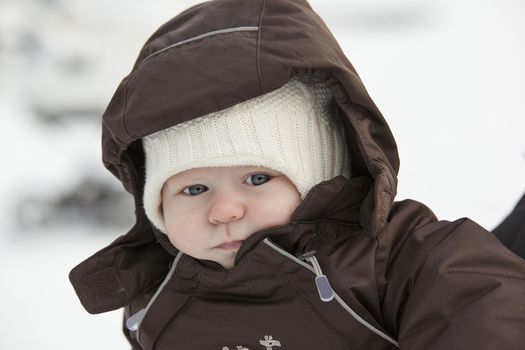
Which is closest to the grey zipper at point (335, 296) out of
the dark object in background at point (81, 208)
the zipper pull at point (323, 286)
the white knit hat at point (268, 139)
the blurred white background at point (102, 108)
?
the zipper pull at point (323, 286)

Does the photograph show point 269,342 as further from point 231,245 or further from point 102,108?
point 102,108

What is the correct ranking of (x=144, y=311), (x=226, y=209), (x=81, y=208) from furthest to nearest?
1. (x=81, y=208)
2. (x=144, y=311)
3. (x=226, y=209)

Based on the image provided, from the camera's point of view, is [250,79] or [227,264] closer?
[250,79]

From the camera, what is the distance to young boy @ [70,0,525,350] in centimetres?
99

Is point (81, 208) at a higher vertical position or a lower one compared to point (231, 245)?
lower

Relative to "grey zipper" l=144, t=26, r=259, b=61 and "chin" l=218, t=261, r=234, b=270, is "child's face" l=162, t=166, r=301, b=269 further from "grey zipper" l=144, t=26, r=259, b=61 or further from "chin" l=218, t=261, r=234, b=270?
"grey zipper" l=144, t=26, r=259, b=61

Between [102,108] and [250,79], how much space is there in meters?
1.53

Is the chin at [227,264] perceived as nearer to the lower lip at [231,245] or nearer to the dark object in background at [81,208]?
the lower lip at [231,245]

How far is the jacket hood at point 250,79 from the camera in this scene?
100 centimetres

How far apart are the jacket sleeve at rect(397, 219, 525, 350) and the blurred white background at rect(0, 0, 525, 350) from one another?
0.82 meters

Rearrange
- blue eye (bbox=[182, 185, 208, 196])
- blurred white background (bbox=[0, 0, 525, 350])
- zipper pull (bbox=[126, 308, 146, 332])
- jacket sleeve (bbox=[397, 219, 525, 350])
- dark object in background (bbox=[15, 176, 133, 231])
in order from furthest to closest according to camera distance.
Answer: dark object in background (bbox=[15, 176, 133, 231]) < blurred white background (bbox=[0, 0, 525, 350]) < zipper pull (bbox=[126, 308, 146, 332]) < blue eye (bbox=[182, 185, 208, 196]) < jacket sleeve (bbox=[397, 219, 525, 350])

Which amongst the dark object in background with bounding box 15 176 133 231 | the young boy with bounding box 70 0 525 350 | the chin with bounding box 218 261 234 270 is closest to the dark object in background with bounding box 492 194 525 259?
the young boy with bounding box 70 0 525 350

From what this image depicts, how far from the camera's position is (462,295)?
92 cm

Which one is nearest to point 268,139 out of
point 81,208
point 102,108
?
point 81,208
